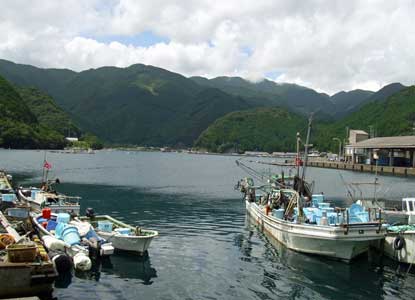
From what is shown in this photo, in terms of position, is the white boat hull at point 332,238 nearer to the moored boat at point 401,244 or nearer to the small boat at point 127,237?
the moored boat at point 401,244

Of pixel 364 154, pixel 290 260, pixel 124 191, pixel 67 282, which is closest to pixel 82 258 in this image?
pixel 67 282

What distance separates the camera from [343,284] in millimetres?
27562

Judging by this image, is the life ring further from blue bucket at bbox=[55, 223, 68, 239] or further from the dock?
the dock

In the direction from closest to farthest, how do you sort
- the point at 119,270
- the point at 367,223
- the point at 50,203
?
1. the point at 119,270
2. the point at 367,223
3. the point at 50,203

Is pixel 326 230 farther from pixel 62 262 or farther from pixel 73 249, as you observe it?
pixel 62 262

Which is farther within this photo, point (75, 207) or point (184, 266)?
point (75, 207)

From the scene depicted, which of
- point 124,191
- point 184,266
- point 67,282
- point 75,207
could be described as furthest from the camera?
point 124,191

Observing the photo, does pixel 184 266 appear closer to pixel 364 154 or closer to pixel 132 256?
pixel 132 256

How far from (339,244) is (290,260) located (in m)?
3.77

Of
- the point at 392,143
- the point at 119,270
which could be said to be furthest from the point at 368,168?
the point at 119,270

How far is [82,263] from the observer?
89.2 ft

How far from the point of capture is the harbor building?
14716cm

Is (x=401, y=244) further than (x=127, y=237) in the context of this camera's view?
No

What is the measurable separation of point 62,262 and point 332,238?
1791cm
